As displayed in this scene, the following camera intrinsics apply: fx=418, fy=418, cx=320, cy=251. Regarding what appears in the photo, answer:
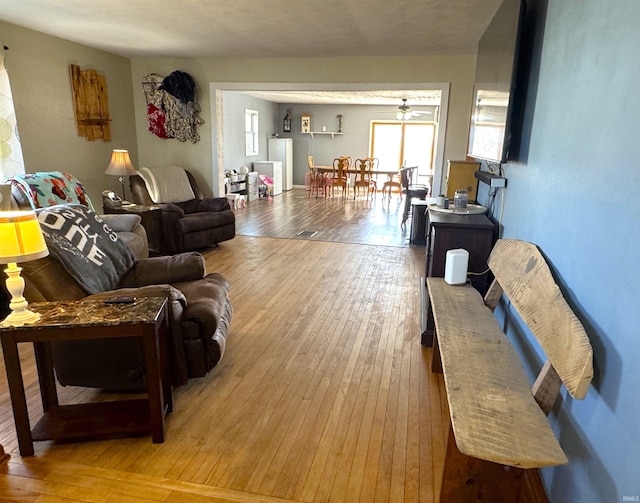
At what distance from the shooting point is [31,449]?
1.74 metres

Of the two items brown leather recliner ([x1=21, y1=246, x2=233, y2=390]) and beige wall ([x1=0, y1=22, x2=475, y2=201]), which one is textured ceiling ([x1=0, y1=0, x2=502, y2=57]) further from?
brown leather recliner ([x1=21, y1=246, x2=233, y2=390])

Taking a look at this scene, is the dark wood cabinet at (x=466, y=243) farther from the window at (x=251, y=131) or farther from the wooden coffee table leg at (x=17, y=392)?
the window at (x=251, y=131)

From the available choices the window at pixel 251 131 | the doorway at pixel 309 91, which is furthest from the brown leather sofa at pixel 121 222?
the window at pixel 251 131

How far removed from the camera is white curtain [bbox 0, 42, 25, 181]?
13.0ft

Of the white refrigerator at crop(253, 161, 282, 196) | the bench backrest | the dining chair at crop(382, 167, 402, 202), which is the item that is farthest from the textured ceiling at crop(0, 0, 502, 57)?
the white refrigerator at crop(253, 161, 282, 196)

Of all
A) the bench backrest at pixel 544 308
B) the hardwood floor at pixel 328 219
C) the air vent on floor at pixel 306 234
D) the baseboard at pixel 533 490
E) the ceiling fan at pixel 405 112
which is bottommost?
the baseboard at pixel 533 490

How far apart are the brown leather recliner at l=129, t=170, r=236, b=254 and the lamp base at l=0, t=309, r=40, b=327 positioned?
3.08 m

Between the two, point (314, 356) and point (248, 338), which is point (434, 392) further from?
point (248, 338)

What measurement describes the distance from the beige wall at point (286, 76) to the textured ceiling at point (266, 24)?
0.59 ft

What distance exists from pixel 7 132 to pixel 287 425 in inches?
158

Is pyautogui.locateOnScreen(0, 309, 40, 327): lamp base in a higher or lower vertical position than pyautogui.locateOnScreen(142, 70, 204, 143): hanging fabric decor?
lower

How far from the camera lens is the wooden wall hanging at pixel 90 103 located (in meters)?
5.04

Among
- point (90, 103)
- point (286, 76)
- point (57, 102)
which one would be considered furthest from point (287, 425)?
point (90, 103)

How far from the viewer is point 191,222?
15.8 feet
